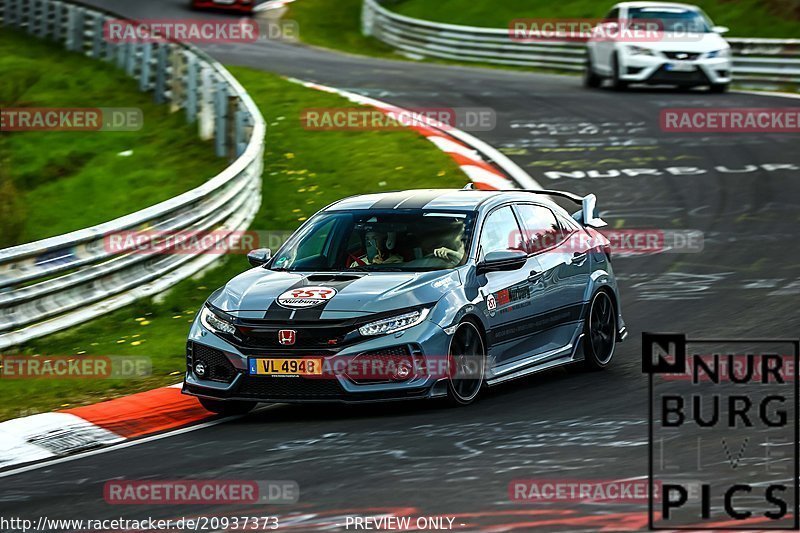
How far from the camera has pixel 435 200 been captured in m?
11.3

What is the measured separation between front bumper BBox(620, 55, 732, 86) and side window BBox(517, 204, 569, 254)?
1566 centimetres

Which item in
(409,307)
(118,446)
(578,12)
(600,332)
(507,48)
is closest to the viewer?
(118,446)

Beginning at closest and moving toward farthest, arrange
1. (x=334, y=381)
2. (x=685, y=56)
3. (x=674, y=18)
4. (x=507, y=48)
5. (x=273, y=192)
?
(x=334, y=381), (x=273, y=192), (x=685, y=56), (x=674, y=18), (x=507, y=48)

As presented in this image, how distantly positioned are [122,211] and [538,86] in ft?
38.6

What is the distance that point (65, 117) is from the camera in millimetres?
25375

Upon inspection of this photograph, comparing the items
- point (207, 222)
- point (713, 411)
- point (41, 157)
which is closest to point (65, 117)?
point (41, 157)

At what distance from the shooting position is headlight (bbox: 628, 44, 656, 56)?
2708 cm

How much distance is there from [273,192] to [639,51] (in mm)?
10464

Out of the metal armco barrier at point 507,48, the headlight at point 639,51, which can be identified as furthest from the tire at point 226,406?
the metal armco barrier at point 507,48

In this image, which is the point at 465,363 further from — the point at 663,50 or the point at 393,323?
the point at 663,50

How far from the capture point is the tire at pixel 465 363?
10.0m

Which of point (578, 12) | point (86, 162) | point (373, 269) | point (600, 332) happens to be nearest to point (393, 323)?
point (373, 269)

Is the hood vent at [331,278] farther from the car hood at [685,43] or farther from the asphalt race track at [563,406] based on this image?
the car hood at [685,43]

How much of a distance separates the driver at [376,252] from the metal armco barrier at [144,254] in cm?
341
